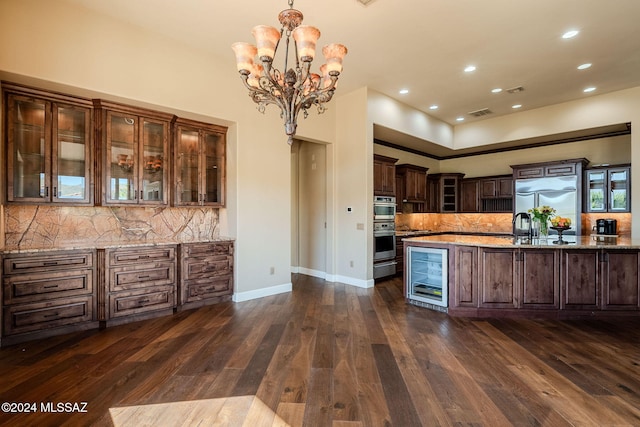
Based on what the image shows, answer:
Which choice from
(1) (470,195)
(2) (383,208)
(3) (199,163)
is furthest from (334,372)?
(1) (470,195)

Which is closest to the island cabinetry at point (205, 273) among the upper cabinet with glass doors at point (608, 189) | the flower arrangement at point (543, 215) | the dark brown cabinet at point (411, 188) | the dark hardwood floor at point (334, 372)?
the dark hardwood floor at point (334, 372)

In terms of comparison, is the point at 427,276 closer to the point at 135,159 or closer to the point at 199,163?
the point at 199,163

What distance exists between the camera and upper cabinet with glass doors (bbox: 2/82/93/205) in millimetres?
3215

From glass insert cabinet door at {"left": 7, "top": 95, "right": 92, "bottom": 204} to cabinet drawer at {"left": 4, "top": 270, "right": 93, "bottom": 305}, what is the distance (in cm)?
83

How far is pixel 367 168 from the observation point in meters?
5.61

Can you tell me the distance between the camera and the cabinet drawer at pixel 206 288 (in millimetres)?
4243

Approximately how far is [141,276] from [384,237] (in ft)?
14.0

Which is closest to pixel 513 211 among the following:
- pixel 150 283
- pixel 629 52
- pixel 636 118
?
pixel 636 118

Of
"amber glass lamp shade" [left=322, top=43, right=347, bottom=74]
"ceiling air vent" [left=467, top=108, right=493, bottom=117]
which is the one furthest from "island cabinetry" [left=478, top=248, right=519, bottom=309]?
"ceiling air vent" [left=467, top=108, right=493, bottom=117]

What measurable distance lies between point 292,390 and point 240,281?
263 centimetres

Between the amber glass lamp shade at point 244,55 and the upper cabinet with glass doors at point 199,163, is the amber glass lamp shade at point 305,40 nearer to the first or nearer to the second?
the amber glass lamp shade at point 244,55

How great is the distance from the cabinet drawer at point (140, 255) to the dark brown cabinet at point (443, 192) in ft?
21.9

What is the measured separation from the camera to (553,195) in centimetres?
666

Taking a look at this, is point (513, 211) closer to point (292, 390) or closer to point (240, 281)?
point (240, 281)
